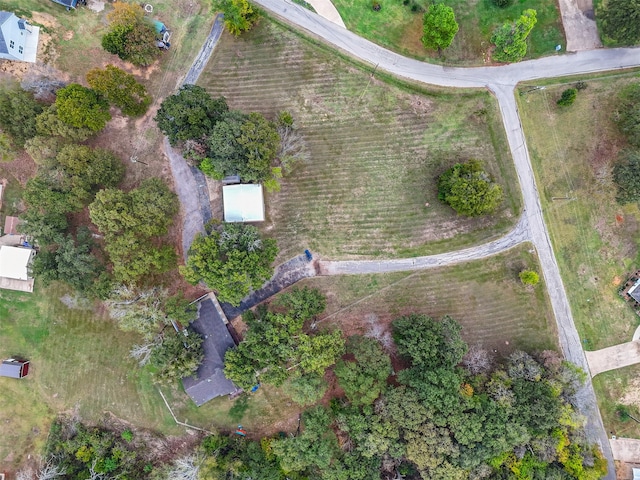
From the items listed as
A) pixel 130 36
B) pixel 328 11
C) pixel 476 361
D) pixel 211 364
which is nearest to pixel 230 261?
pixel 211 364

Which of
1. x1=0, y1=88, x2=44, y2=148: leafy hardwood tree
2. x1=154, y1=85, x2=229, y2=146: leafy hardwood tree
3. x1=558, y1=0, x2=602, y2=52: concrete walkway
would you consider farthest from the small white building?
x1=558, y1=0, x2=602, y2=52: concrete walkway

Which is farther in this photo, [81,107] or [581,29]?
[581,29]

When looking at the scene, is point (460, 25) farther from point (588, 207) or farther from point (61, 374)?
point (61, 374)

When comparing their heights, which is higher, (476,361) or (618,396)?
(476,361)

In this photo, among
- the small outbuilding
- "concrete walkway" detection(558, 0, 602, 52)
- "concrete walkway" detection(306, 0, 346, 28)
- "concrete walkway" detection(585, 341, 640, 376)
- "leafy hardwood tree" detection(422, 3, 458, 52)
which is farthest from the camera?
"concrete walkway" detection(306, 0, 346, 28)

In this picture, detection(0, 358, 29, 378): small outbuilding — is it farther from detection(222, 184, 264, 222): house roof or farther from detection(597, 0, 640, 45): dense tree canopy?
detection(597, 0, 640, 45): dense tree canopy

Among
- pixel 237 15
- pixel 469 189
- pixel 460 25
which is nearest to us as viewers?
pixel 469 189

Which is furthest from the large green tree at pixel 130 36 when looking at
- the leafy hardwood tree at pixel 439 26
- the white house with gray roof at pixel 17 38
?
the leafy hardwood tree at pixel 439 26
